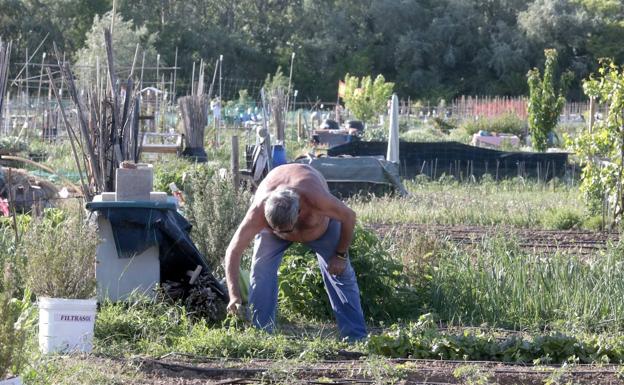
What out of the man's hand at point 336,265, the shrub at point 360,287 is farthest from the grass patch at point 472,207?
the man's hand at point 336,265

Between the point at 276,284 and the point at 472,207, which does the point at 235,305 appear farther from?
the point at 472,207

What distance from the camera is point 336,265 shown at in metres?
7.15

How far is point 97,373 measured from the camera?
5.55m

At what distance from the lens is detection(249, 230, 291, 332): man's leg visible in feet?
23.3

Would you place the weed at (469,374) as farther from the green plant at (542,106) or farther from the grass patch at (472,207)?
the green plant at (542,106)

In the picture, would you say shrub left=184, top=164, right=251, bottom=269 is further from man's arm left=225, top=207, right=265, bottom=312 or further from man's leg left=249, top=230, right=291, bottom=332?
man's arm left=225, top=207, right=265, bottom=312

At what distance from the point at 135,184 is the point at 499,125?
2750 cm

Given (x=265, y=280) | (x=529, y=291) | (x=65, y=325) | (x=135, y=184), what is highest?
(x=135, y=184)

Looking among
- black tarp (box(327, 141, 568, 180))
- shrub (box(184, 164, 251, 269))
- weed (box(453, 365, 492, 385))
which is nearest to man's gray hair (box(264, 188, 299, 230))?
weed (box(453, 365, 492, 385))

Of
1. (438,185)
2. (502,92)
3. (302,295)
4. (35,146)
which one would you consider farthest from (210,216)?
(502,92)

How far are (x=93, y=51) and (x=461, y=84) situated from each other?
2488cm

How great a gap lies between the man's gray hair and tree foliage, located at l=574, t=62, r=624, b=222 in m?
7.00

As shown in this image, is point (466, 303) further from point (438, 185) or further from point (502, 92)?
point (502, 92)

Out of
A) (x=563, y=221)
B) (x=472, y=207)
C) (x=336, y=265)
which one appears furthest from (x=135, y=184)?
(x=472, y=207)
